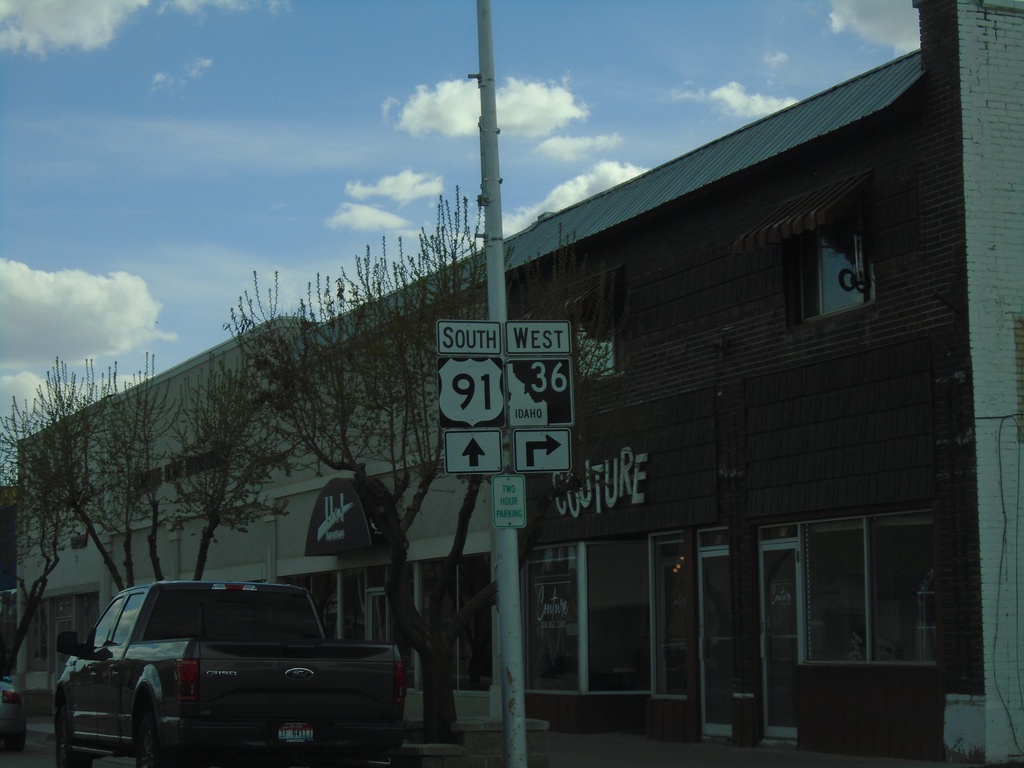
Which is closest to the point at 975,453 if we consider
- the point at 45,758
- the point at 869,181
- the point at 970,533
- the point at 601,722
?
the point at 970,533

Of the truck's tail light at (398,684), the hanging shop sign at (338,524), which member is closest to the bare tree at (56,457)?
the hanging shop sign at (338,524)

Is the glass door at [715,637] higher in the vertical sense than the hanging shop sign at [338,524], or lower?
lower

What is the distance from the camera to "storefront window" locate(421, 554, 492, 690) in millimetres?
23562

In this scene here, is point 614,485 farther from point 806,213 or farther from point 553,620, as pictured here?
point 806,213

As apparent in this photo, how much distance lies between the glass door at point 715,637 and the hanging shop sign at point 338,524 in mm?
8503

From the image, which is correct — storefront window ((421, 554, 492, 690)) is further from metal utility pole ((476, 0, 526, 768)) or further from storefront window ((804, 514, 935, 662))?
metal utility pole ((476, 0, 526, 768))

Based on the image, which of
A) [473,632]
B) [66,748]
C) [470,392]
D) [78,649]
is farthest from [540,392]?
[473,632]

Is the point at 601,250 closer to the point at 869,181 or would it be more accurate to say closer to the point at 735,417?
the point at 735,417

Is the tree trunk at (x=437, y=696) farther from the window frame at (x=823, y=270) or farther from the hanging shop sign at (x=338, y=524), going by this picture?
the hanging shop sign at (x=338, y=524)

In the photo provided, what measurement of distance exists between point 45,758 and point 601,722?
25.1 feet

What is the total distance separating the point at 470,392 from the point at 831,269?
6366mm

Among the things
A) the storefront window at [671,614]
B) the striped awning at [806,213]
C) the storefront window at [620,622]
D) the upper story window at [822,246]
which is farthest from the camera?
the storefront window at [620,622]

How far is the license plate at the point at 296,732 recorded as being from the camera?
1182 centimetres

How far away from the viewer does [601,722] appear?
67.7 ft
